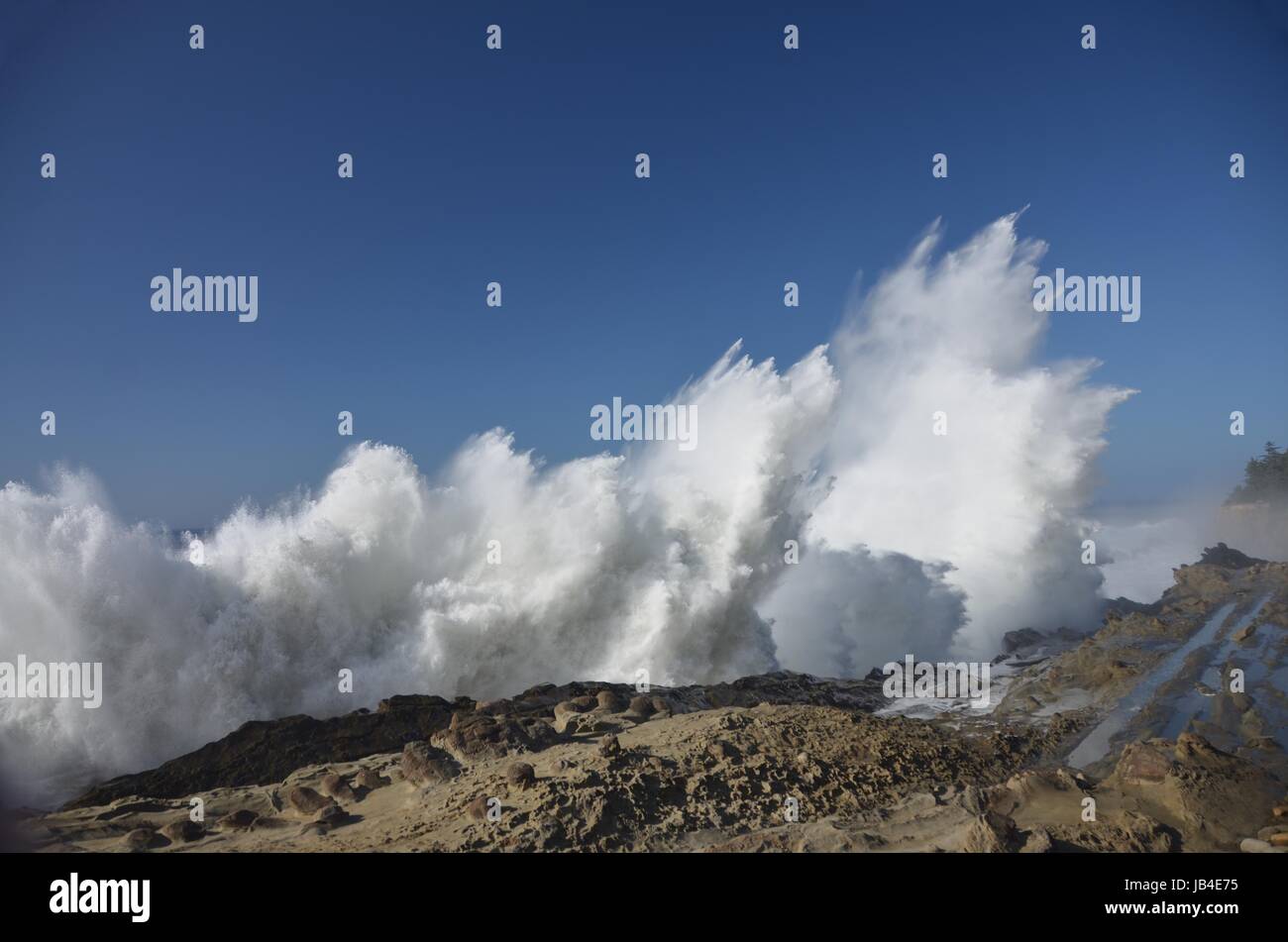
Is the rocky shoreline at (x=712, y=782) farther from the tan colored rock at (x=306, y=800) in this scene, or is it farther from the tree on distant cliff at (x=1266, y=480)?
the tree on distant cliff at (x=1266, y=480)

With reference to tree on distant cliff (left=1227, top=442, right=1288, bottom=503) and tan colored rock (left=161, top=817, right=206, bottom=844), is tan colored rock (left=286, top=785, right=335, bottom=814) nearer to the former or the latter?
tan colored rock (left=161, top=817, right=206, bottom=844)

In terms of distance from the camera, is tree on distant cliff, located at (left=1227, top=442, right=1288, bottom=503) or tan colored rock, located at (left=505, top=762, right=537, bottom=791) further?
tree on distant cliff, located at (left=1227, top=442, right=1288, bottom=503)

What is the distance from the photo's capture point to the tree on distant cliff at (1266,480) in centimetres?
4800

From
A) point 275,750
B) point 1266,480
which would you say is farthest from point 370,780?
point 1266,480

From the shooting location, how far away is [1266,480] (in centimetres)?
4956

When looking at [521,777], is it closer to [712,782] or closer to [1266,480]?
[712,782]

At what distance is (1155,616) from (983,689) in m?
10.2

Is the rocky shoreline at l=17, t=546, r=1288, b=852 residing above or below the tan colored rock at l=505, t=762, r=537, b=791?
below

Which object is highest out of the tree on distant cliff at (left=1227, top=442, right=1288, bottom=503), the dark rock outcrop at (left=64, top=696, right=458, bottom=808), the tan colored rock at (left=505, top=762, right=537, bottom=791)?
the tree on distant cliff at (left=1227, top=442, right=1288, bottom=503)

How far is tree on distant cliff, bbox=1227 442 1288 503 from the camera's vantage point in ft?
157

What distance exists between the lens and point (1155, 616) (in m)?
23.3

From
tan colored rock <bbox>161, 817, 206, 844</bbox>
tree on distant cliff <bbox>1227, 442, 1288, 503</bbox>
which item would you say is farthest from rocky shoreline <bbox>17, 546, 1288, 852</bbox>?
tree on distant cliff <bbox>1227, 442, 1288, 503</bbox>

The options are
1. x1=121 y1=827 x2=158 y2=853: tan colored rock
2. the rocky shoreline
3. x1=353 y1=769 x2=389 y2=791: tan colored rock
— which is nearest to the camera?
the rocky shoreline
